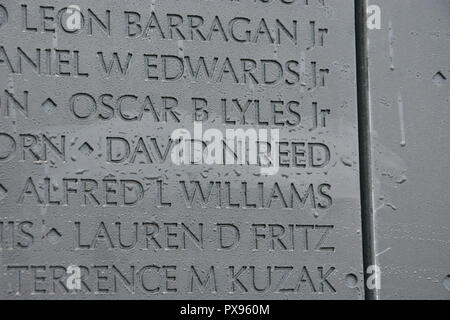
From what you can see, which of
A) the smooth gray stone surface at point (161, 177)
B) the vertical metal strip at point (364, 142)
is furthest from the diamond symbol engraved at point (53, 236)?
the vertical metal strip at point (364, 142)

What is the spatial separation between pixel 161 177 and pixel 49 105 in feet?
2.10

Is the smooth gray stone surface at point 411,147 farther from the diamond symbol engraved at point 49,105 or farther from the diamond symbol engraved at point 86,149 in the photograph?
the diamond symbol engraved at point 49,105

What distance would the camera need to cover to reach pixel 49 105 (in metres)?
5.45

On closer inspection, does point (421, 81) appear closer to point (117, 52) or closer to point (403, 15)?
point (403, 15)

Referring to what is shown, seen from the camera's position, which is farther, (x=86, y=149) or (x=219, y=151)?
(x=219, y=151)

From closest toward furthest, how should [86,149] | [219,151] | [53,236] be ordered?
[53,236], [86,149], [219,151]

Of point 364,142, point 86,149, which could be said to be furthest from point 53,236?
point 364,142

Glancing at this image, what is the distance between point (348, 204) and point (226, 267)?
2.34 feet

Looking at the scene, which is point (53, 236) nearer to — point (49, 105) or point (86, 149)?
point (86, 149)

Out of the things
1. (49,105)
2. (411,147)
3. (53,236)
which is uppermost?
(49,105)

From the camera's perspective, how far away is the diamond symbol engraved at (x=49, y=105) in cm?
544

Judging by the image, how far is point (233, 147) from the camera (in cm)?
564

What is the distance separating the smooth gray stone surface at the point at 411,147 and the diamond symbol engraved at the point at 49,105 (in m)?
1.62

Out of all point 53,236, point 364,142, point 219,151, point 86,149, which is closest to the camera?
point 53,236
